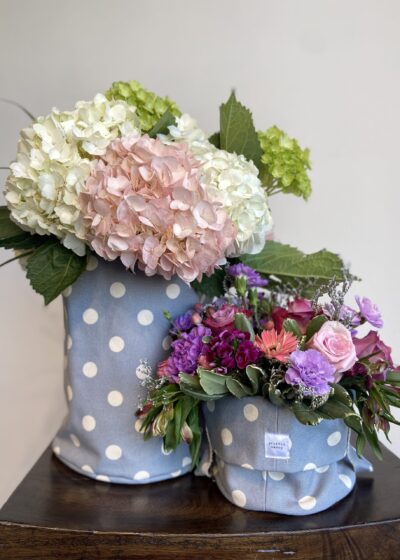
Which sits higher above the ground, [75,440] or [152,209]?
[152,209]

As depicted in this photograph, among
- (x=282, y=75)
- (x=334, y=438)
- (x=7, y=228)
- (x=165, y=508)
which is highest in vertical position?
(x=282, y=75)

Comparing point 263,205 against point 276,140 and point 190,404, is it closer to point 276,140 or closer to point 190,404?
point 276,140

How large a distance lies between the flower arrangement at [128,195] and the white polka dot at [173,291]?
0.17 ft

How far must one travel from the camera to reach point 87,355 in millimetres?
740

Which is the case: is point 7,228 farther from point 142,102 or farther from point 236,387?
point 236,387

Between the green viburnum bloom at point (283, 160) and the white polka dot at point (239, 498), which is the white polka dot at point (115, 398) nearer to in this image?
the white polka dot at point (239, 498)

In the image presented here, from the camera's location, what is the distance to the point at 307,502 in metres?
0.67

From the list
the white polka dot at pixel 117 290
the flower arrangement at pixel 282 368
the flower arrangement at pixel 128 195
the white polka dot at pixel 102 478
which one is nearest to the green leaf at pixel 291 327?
the flower arrangement at pixel 282 368

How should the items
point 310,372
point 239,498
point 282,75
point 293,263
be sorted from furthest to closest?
1. point 282,75
2. point 293,263
3. point 239,498
4. point 310,372

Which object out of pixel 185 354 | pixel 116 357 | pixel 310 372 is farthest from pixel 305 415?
pixel 116 357

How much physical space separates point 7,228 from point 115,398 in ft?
0.83

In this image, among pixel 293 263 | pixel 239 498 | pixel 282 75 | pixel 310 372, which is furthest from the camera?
pixel 282 75

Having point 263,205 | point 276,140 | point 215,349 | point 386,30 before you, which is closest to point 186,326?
point 215,349

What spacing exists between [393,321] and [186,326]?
1.85ft
